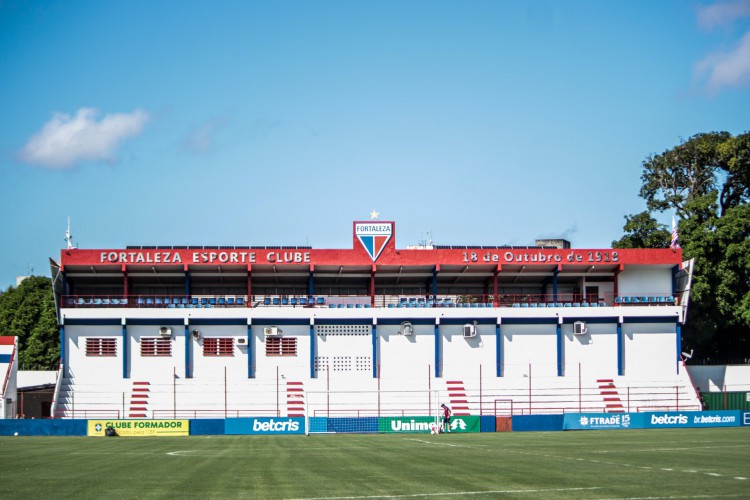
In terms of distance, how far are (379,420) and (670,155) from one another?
2150 inches

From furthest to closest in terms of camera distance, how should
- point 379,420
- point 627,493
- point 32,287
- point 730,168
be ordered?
point 32,287, point 730,168, point 379,420, point 627,493

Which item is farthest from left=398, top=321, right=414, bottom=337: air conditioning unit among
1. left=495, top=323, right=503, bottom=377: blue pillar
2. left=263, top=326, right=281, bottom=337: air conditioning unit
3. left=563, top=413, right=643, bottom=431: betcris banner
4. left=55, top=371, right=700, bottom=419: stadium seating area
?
left=563, top=413, right=643, bottom=431: betcris banner

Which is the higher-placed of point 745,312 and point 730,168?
point 730,168

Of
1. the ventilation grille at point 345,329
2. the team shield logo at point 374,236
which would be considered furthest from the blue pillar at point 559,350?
the team shield logo at point 374,236

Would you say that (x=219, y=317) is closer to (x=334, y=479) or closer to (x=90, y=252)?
(x=90, y=252)

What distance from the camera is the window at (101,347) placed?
2628 inches

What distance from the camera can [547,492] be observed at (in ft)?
69.5

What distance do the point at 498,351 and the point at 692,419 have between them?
15530 mm

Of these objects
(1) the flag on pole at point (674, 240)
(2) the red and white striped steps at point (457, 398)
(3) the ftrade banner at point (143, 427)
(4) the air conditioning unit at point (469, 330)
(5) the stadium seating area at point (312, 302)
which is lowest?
(3) the ftrade banner at point (143, 427)

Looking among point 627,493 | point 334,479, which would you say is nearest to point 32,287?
point 334,479

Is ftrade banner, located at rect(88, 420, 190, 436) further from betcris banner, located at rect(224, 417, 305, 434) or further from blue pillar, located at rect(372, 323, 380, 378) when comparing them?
blue pillar, located at rect(372, 323, 380, 378)

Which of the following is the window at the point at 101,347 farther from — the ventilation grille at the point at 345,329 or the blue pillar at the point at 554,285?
the blue pillar at the point at 554,285

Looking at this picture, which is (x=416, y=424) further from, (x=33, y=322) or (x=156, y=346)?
(x=33, y=322)

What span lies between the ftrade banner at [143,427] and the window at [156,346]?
40.5 ft
